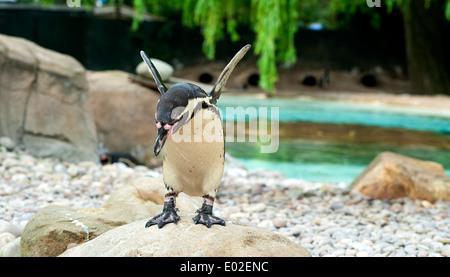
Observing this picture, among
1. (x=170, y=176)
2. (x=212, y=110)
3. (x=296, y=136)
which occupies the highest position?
(x=212, y=110)

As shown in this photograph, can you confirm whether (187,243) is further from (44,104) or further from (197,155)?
(44,104)

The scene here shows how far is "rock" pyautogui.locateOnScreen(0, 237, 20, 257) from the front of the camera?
10.0 ft

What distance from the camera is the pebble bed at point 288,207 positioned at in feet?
12.6

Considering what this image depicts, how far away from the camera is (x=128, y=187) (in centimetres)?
386

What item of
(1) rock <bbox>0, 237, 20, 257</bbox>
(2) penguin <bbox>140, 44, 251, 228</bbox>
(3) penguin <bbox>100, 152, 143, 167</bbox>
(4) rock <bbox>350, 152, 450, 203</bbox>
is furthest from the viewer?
(3) penguin <bbox>100, 152, 143, 167</bbox>

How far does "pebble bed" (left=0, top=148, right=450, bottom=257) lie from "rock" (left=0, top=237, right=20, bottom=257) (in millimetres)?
30

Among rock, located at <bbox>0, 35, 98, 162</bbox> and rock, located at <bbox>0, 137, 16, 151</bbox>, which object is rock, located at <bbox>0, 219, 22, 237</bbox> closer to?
rock, located at <bbox>0, 137, 16, 151</bbox>

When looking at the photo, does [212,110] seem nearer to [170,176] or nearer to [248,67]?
[170,176]

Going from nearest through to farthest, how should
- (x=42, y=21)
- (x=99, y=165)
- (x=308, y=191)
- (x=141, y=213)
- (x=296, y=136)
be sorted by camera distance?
(x=141, y=213) → (x=308, y=191) → (x=99, y=165) → (x=296, y=136) → (x=42, y=21)

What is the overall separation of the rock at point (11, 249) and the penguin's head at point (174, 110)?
1.45 metres

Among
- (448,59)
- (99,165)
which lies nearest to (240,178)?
(99,165)

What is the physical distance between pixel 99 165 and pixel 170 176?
374 centimetres

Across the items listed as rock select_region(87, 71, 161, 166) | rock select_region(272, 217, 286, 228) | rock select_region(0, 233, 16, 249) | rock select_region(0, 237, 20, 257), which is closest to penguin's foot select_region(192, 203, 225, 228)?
rock select_region(0, 237, 20, 257)

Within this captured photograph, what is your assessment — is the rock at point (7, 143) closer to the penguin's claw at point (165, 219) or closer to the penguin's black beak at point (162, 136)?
the penguin's claw at point (165, 219)
